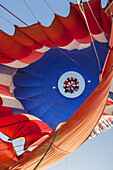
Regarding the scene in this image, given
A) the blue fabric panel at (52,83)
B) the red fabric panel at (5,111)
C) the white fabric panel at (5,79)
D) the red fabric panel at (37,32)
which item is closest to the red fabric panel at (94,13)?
the red fabric panel at (37,32)

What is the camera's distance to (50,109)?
6203 millimetres

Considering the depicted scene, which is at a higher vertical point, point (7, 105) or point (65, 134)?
point (65, 134)

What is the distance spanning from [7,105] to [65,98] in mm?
2071

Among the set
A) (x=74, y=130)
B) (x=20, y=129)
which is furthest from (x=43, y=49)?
(x=74, y=130)

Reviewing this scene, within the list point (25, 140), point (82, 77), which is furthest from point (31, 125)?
point (82, 77)

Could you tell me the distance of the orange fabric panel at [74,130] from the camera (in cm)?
215

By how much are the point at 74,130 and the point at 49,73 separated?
4.16m

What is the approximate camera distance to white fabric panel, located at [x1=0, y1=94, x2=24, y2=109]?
4933mm

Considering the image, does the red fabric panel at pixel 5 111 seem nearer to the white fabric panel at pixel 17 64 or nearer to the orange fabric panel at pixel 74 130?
the white fabric panel at pixel 17 64

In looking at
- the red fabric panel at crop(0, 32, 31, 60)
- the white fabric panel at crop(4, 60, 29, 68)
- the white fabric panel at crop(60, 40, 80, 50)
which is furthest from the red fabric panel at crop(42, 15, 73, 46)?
the white fabric panel at crop(4, 60, 29, 68)

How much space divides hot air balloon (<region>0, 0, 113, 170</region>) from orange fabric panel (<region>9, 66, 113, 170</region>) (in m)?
0.03

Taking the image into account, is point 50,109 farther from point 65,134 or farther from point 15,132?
point 65,134

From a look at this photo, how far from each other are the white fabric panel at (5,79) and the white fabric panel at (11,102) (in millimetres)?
516

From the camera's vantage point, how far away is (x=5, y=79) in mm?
5582
